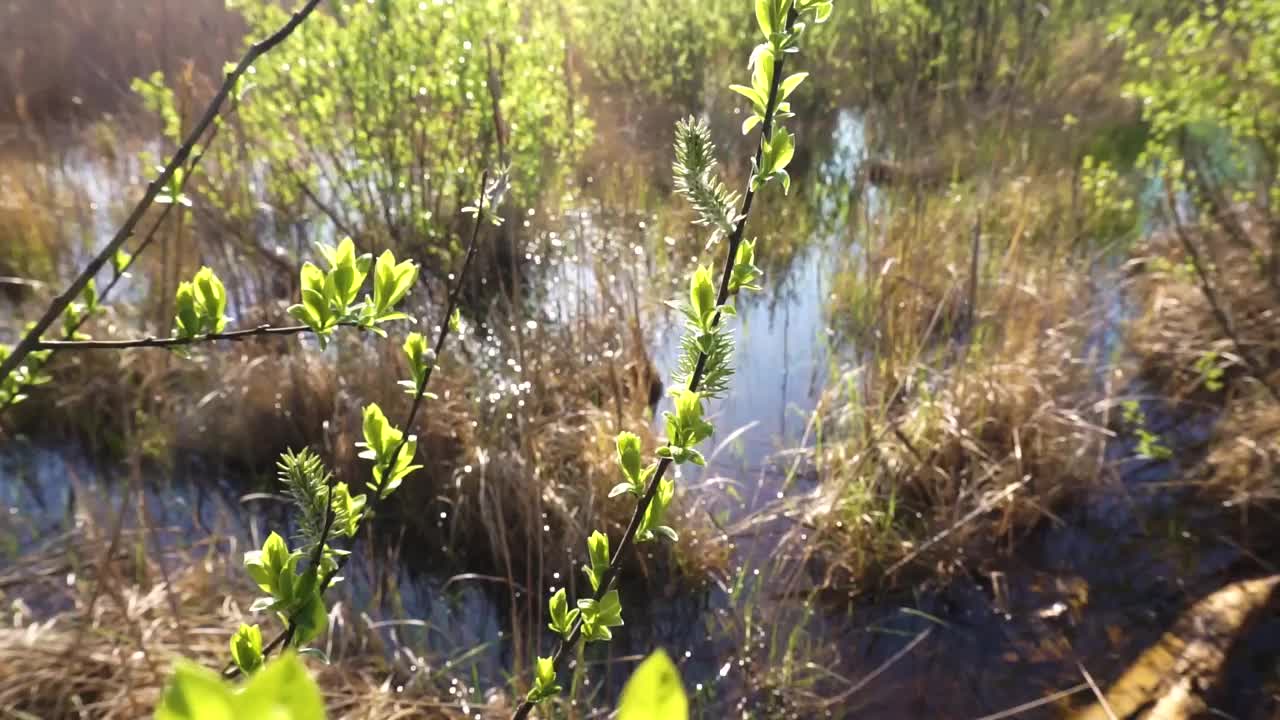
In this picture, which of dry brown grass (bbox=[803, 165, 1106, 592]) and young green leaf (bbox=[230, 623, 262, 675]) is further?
dry brown grass (bbox=[803, 165, 1106, 592])

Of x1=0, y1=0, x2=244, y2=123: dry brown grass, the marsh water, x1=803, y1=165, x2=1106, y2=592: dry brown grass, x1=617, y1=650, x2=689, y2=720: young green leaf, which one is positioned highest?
x1=0, y1=0, x2=244, y2=123: dry brown grass

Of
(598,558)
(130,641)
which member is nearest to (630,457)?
(598,558)

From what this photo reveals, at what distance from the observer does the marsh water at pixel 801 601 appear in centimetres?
209

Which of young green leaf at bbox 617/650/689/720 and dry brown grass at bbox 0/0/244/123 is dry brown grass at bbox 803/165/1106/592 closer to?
young green leaf at bbox 617/650/689/720

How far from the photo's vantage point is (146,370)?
125 inches

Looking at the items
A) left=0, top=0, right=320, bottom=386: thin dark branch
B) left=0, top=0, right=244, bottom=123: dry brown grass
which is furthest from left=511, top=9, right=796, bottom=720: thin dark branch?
left=0, top=0, right=244, bottom=123: dry brown grass

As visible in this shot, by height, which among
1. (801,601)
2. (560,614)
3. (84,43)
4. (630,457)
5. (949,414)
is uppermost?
(84,43)

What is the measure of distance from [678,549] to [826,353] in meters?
1.08

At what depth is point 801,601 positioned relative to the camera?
2357mm

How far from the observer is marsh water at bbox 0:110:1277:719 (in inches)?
82.1

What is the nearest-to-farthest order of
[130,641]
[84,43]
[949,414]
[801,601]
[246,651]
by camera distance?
1. [246,651]
2. [130,641]
3. [801,601]
4. [949,414]
5. [84,43]

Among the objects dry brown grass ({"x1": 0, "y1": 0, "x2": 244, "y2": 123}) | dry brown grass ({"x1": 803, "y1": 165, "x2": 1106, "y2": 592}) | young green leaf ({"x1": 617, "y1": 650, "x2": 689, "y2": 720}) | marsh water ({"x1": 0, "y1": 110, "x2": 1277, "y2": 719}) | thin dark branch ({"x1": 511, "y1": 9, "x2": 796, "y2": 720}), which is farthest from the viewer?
dry brown grass ({"x1": 0, "y1": 0, "x2": 244, "y2": 123})

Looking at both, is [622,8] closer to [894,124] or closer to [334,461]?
[894,124]

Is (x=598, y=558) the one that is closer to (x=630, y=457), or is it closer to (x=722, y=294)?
(x=630, y=457)
